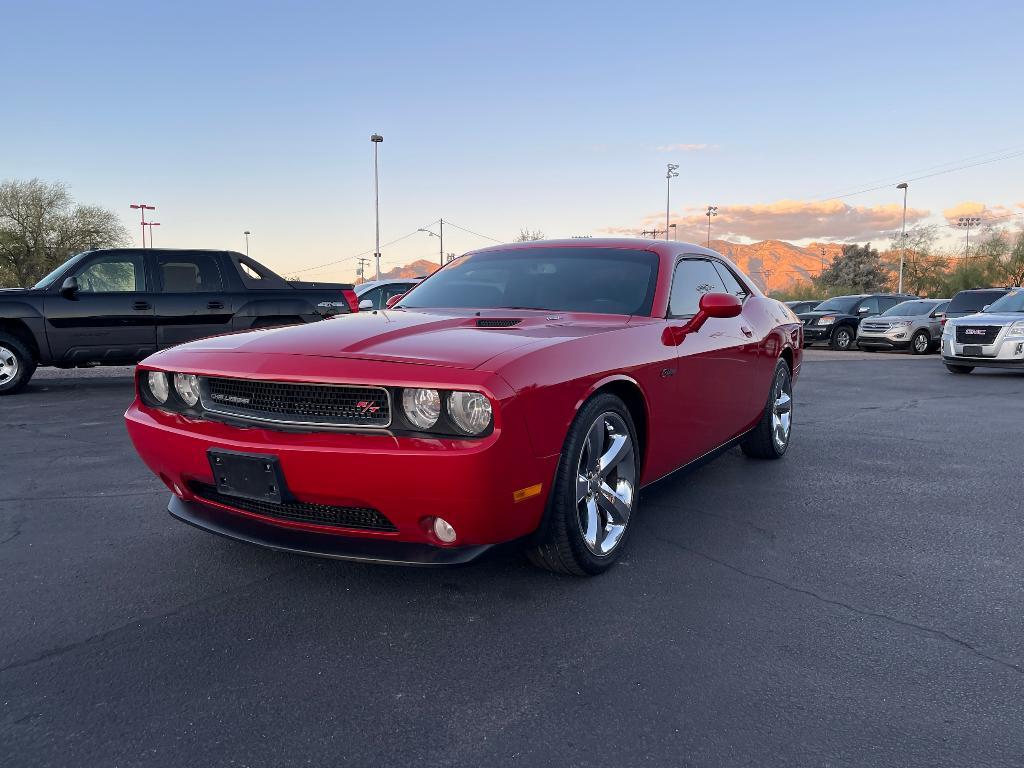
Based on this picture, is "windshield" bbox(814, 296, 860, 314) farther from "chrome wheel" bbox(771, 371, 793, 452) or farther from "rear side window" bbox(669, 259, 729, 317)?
"rear side window" bbox(669, 259, 729, 317)

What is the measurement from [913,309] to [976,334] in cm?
871

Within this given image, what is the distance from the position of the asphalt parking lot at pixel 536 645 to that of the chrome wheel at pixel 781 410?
45.5 inches

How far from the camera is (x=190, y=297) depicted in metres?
9.34

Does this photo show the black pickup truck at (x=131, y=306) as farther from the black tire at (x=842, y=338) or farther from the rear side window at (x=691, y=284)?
the black tire at (x=842, y=338)

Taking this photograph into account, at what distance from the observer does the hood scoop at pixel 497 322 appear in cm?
328

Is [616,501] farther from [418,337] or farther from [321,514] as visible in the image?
[321,514]

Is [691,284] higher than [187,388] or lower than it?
higher

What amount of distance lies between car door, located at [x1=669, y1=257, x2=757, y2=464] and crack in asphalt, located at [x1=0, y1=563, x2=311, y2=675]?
1996 millimetres

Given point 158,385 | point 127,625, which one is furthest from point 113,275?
point 127,625

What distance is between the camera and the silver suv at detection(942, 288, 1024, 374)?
38.5 feet

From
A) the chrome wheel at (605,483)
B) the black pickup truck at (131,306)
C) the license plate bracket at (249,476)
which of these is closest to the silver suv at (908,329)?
the black pickup truck at (131,306)

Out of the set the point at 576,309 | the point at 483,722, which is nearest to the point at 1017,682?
the point at 483,722

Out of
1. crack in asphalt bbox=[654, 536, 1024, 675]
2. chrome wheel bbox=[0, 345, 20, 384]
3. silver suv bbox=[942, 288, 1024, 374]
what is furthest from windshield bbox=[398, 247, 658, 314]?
silver suv bbox=[942, 288, 1024, 374]

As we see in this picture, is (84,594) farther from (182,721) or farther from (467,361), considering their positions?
(467,361)
